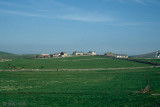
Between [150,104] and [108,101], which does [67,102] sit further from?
[150,104]

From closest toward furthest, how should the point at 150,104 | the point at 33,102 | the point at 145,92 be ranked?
1. the point at 150,104
2. the point at 33,102
3. the point at 145,92

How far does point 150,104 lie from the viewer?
27.3 meters

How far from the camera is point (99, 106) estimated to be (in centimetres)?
2764

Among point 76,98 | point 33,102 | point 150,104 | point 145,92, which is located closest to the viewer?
point 150,104

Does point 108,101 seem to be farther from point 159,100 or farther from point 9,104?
point 9,104

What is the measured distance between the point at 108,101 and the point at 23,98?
12.4 metres

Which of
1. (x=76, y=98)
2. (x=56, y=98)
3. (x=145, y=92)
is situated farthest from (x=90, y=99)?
(x=145, y=92)

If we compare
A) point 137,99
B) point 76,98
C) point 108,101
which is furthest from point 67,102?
point 137,99

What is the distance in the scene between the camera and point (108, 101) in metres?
30.2

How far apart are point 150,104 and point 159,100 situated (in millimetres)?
2123

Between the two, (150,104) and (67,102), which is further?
(67,102)

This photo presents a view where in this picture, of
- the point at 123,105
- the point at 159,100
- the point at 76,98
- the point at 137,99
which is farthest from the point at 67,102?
the point at 159,100

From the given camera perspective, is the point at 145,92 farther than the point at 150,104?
Yes

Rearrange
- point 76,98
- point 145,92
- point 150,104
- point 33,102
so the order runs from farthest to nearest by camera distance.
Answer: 1. point 145,92
2. point 76,98
3. point 33,102
4. point 150,104
